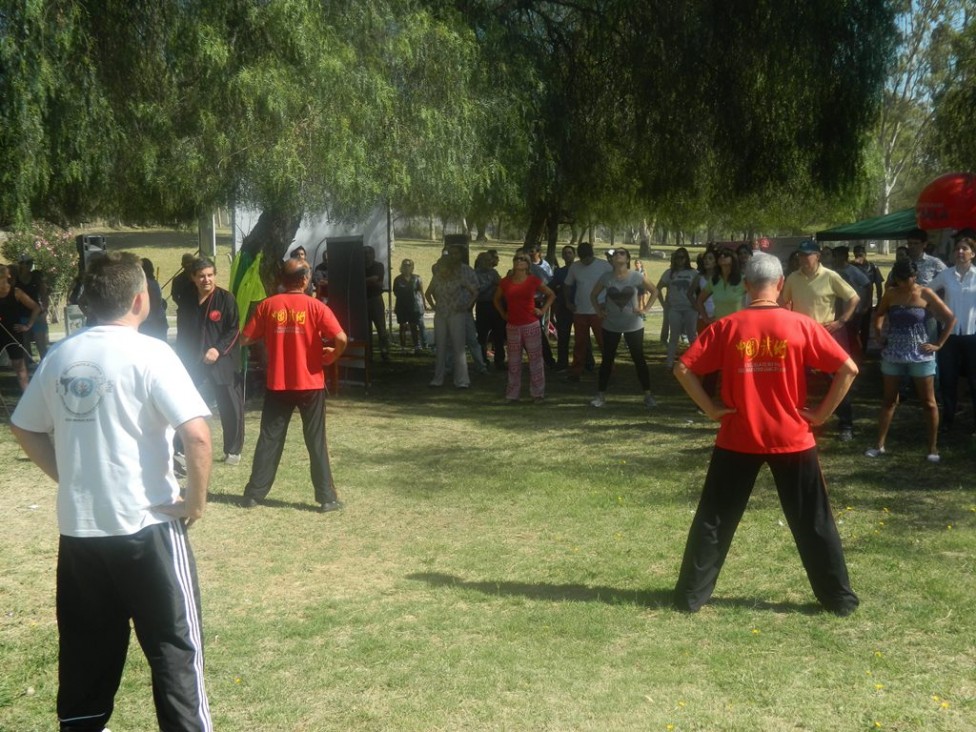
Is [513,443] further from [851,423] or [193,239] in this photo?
[193,239]

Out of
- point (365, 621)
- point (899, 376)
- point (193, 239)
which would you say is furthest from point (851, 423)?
point (193, 239)

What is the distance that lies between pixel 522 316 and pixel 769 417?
749 centimetres

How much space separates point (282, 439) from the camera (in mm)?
8109

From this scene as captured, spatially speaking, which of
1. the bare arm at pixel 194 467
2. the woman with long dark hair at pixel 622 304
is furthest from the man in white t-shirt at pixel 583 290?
the bare arm at pixel 194 467

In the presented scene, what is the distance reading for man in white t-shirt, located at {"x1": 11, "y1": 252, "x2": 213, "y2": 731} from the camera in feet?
11.6

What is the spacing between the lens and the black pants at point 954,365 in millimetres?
9797

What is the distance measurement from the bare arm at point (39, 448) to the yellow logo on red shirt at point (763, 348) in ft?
10.5

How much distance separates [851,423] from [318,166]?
5.78 m

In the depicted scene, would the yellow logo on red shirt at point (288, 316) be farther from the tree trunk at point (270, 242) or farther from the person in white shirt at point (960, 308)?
the person in white shirt at point (960, 308)

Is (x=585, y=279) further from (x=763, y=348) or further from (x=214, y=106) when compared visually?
(x=763, y=348)

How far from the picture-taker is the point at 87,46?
10.8 meters

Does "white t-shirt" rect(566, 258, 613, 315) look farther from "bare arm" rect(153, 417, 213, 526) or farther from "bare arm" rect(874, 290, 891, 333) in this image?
"bare arm" rect(153, 417, 213, 526)

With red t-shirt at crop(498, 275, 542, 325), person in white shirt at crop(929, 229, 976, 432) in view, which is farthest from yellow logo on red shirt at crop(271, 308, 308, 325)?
person in white shirt at crop(929, 229, 976, 432)

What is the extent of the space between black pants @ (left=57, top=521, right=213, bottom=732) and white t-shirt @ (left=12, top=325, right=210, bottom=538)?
3.4 inches
